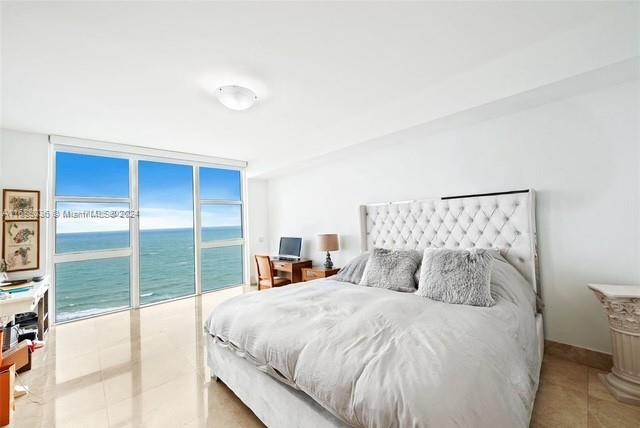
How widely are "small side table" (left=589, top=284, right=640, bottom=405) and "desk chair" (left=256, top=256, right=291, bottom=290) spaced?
12.7 ft

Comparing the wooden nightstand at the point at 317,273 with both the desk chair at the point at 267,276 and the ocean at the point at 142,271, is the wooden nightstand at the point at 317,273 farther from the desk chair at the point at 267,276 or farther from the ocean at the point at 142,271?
the ocean at the point at 142,271

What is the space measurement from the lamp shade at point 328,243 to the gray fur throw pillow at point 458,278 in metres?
1.87

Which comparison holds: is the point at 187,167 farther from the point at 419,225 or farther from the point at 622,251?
the point at 622,251

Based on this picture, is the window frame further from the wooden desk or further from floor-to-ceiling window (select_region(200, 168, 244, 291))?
the wooden desk

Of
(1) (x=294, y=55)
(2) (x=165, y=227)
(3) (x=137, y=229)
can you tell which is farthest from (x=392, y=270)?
(2) (x=165, y=227)

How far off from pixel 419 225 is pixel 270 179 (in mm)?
3769

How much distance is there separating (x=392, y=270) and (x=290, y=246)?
2.74 metres

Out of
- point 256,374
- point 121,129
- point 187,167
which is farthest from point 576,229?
point 187,167

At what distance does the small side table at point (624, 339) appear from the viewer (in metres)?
1.75

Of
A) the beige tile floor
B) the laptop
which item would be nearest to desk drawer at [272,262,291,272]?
the laptop

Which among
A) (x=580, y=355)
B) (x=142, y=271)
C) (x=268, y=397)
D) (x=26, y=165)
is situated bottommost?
(x=580, y=355)

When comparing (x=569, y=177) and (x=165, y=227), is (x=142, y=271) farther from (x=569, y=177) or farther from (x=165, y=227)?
(x=569, y=177)

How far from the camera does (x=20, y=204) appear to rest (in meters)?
3.31

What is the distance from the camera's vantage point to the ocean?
12.3 feet
